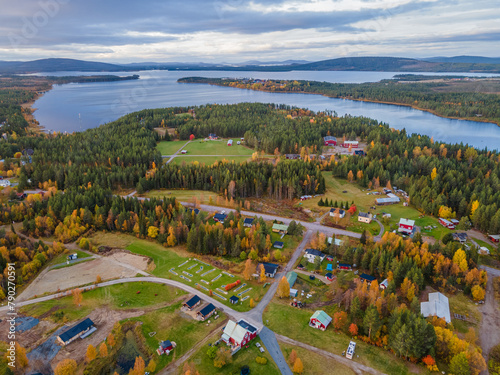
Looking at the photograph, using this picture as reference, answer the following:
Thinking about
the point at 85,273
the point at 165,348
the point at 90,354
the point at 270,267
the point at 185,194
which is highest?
the point at 90,354

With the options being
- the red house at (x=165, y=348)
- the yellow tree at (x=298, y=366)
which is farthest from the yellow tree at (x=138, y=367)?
the yellow tree at (x=298, y=366)

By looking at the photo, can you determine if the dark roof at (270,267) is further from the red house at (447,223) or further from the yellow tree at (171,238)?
the red house at (447,223)

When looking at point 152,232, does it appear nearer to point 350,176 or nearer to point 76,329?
point 76,329

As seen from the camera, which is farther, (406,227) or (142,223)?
(142,223)

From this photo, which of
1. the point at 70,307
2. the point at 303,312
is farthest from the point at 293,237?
the point at 70,307

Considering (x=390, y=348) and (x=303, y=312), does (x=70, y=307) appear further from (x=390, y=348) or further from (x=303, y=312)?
(x=390, y=348)

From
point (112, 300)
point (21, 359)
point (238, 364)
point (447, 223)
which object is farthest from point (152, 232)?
point (447, 223)
